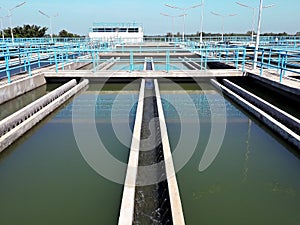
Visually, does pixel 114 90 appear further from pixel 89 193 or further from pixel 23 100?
pixel 89 193

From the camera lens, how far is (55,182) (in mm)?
4695

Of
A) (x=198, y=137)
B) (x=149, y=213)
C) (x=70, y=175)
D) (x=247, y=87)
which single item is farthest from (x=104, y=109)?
(x=247, y=87)

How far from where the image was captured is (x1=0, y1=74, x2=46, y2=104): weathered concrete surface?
932 centimetres

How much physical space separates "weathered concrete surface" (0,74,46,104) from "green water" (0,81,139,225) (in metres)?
2.65

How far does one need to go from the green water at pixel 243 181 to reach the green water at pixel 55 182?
3.58ft

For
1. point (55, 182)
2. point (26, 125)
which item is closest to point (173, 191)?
point (55, 182)

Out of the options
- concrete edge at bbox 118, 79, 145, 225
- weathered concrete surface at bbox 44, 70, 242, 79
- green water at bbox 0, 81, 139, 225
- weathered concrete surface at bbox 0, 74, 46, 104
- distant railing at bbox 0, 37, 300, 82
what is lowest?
green water at bbox 0, 81, 139, 225

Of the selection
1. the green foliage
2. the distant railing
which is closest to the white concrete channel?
the distant railing

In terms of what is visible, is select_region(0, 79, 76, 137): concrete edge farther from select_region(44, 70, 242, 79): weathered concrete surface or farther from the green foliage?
the green foliage

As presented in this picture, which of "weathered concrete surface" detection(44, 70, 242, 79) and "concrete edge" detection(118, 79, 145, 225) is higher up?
"weathered concrete surface" detection(44, 70, 242, 79)

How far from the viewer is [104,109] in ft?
29.6

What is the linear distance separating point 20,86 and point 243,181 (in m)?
8.58

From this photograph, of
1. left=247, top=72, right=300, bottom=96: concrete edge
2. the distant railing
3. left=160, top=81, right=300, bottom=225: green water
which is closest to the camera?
left=160, top=81, right=300, bottom=225: green water

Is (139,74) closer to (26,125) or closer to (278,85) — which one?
(278,85)
